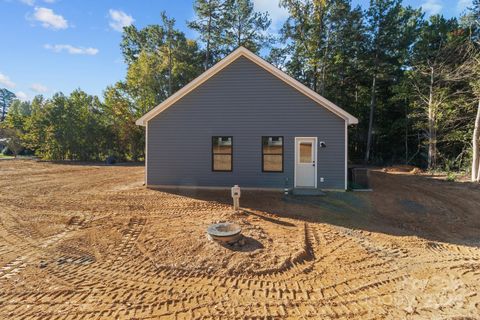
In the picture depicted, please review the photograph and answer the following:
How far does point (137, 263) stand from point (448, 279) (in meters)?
5.13

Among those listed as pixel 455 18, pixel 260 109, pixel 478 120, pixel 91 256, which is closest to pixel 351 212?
pixel 260 109

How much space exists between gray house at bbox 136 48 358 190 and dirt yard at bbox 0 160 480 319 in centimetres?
155

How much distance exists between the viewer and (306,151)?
9.43 metres

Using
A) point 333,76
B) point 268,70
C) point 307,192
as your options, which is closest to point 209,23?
point 333,76

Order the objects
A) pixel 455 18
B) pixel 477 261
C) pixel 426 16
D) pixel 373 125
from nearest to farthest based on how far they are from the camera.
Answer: pixel 477 261 → pixel 455 18 → pixel 426 16 → pixel 373 125

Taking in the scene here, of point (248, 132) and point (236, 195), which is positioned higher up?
point (248, 132)

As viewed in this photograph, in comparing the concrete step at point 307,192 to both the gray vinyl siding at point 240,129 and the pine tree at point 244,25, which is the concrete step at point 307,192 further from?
the pine tree at point 244,25

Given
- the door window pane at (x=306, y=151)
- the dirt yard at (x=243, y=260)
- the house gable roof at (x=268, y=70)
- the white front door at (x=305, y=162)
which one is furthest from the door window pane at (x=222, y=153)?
the door window pane at (x=306, y=151)

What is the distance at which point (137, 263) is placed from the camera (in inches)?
171

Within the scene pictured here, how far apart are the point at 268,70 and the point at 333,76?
15659mm

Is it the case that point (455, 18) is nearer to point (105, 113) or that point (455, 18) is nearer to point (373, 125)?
point (373, 125)

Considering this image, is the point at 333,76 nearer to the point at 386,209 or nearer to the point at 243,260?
the point at 386,209

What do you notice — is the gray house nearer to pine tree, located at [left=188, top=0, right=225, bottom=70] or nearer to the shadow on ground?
the shadow on ground

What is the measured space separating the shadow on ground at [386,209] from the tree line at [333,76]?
949 centimetres
